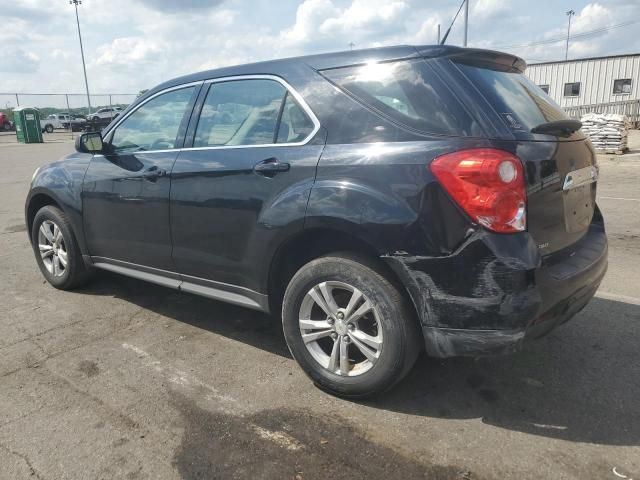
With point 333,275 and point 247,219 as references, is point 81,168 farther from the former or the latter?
point 333,275

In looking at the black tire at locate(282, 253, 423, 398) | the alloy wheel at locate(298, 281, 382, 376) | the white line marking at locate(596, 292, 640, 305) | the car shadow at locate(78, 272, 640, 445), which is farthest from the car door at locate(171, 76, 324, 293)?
the white line marking at locate(596, 292, 640, 305)

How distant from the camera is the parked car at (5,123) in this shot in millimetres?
42169

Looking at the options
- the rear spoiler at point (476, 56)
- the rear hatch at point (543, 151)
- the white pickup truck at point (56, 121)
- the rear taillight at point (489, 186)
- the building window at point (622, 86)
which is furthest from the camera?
the white pickup truck at point (56, 121)

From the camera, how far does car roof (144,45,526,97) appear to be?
108 inches

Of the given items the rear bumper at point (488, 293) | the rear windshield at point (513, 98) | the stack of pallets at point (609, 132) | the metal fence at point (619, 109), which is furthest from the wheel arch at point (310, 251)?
the metal fence at point (619, 109)

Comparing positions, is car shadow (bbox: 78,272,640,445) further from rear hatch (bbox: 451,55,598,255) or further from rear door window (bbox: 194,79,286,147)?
rear door window (bbox: 194,79,286,147)

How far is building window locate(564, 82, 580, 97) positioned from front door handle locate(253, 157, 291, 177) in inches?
1324

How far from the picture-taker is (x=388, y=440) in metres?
2.54

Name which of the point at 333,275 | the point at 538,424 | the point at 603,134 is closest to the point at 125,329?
the point at 333,275

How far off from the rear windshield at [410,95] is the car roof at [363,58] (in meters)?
0.05

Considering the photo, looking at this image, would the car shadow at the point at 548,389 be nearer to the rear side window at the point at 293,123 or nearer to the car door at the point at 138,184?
the rear side window at the point at 293,123

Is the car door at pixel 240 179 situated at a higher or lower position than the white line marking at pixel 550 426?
higher

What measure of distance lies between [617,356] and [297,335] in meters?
2.01

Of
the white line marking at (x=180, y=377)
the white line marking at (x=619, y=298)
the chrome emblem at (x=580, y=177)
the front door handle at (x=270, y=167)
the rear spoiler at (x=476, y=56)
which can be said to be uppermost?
the rear spoiler at (x=476, y=56)
